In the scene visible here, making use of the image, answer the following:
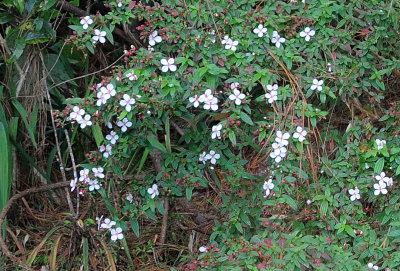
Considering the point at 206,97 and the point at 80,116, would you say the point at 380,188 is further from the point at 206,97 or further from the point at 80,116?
the point at 80,116

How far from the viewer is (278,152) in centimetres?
A: 266

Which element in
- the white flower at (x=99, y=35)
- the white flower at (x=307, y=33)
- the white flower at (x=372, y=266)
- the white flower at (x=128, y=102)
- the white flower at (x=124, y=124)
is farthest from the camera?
the white flower at (x=307, y=33)

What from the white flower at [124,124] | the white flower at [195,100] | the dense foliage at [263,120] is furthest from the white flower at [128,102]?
the white flower at [195,100]

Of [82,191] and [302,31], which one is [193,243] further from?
[302,31]

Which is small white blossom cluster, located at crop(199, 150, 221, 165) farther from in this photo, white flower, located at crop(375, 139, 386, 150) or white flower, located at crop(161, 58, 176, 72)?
white flower, located at crop(375, 139, 386, 150)

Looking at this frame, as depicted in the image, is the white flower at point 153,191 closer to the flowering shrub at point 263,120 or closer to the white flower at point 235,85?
the flowering shrub at point 263,120

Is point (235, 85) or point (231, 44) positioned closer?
point (235, 85)

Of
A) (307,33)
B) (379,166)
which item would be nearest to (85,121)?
(307,33)

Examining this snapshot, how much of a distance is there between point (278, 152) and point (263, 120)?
376 mm

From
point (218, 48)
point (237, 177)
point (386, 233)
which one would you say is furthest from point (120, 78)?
point (386, 233)

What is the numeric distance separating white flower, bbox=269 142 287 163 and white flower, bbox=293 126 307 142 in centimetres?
8

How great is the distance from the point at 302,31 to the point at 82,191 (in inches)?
46.6

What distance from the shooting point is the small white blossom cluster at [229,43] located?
2818 millimetres

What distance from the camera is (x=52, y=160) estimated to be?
3.33 metres
